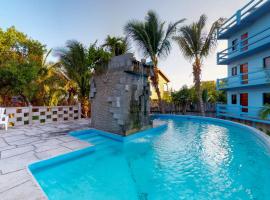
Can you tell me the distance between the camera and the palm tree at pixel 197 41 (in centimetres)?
1178

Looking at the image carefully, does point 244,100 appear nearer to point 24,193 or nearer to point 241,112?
point 241,112

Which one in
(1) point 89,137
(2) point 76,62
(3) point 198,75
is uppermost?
(2) point 76,62

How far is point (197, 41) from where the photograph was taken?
11797 millimetres

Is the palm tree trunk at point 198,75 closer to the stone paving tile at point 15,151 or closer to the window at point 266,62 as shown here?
the window at point 266,62

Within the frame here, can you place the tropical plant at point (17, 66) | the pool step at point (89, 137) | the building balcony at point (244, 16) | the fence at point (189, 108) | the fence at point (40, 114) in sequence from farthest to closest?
the fence at point (189, 108)
the building balcony at point (244, 16)
the tropical plant at point (17, 66)
the fence at point (40, 114)
the pool step at point (89, 137)

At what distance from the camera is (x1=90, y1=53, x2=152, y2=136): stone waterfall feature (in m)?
6.02

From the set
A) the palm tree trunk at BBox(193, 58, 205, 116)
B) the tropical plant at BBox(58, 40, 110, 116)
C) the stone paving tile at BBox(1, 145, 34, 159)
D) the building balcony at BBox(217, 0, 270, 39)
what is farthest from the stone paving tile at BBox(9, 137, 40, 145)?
the building balcony at BBox(217, 0, 270, 39)

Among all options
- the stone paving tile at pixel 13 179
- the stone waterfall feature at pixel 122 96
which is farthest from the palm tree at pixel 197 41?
the stone paving tile at pixel 13 179

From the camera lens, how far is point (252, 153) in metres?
4.68

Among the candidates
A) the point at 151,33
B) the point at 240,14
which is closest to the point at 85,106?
the point at 151,33

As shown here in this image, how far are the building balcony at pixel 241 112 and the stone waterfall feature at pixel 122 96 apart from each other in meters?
7.79

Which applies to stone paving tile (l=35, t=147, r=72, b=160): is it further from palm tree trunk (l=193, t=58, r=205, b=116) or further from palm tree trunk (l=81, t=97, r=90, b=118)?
palm tree trunk (l=193, t=58, r=205, b=116)

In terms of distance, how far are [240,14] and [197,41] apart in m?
→ 3.47

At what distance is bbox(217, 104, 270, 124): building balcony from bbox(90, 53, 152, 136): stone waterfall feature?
7.79 meters
